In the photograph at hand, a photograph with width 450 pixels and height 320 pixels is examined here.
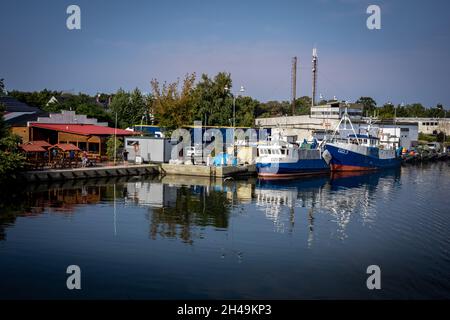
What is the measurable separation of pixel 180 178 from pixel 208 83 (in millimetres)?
34283

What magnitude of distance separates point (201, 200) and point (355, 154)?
33.2 meters

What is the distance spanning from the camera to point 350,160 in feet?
201

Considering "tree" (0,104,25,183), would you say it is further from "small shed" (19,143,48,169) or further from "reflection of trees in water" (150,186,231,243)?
"reflection of trees in water" (150,186,231,243)

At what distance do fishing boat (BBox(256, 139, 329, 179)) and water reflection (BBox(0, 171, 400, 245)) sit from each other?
266cm

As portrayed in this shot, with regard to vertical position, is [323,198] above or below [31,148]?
below

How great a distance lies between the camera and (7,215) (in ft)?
88.6

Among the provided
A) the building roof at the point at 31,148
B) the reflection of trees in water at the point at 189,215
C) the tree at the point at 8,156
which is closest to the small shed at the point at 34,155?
the building roof at the point at 31,148

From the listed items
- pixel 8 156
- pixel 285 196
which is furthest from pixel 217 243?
pixel 8 156

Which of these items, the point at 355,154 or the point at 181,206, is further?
the point at 355,154

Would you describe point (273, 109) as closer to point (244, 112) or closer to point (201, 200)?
point (244, 112)

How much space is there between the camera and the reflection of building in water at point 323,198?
29.9m

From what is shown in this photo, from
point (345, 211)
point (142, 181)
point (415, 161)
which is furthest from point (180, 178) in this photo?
point (415, 161)

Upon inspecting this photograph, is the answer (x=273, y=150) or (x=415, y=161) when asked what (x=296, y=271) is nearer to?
(x=273, y=150)

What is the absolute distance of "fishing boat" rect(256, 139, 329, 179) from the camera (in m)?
50.5
